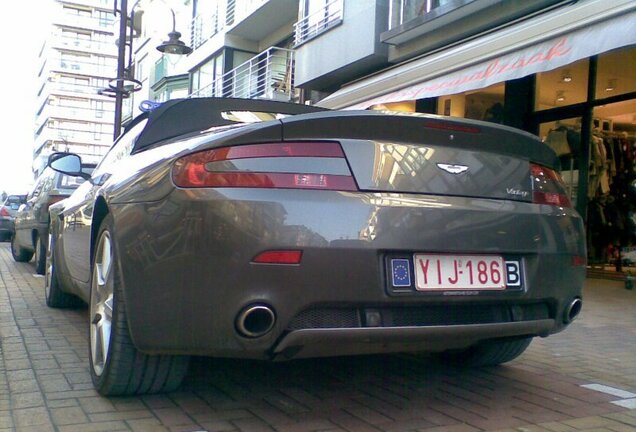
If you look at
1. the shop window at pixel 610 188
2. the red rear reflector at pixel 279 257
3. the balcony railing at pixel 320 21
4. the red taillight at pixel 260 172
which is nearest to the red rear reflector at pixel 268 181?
the red taillight at pixel 260 172

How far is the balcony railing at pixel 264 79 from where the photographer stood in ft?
58.8

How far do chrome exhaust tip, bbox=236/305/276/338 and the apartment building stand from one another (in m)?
94.5

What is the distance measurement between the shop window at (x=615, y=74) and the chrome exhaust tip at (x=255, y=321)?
26.8 feet

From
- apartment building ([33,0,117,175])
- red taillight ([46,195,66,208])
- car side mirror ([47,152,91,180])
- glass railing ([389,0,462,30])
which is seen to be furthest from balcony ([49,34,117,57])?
car side mirror ([47,152,91,180])

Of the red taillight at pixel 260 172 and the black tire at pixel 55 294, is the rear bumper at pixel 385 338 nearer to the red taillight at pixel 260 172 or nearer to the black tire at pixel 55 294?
the red taillight at pixel 260 172

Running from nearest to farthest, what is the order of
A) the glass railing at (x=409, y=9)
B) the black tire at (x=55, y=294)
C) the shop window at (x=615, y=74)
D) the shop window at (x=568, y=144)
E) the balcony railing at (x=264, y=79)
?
1. the black tire at (x=55, y=294)
2. the shop window at (x=615, y=74)
3. the shop window at (x=568, y=144)
4. the glass railing at (x=409, y=9)
5. the balcony railing at (x=264, y=79)

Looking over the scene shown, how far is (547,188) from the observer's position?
3234 millimetres

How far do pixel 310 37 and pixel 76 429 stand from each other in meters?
13.1

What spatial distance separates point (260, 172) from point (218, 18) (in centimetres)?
2272

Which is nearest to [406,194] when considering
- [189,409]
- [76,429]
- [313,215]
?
[313,215]

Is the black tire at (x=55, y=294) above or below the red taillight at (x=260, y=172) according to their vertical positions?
below

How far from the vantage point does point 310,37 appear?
14.9 meters

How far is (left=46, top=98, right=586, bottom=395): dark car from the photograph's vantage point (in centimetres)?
254

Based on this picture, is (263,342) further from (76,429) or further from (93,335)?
(93,335)
